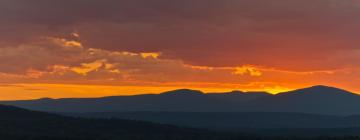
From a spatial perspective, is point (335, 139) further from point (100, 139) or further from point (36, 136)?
point (36, 136)

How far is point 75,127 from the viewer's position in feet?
644

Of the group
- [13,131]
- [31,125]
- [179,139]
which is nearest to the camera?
[13,131]

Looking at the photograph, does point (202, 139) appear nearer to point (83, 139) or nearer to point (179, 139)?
point (179, 139)

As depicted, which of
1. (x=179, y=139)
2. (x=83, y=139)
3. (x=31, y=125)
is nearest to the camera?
(x=83, y=139)

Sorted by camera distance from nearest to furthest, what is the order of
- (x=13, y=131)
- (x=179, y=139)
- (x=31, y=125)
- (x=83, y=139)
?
1. (x=83, y=139)
2. (x=13, y=131)
3. (x=179, y=139)
4. (x=31, y=125)

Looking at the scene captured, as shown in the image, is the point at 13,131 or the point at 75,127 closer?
the point at 13,131

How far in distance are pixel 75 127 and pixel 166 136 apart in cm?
2886

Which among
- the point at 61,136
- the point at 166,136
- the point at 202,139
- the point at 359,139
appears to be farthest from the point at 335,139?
the point at 61,136

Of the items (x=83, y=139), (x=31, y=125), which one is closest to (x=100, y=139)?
(x=83, y=139)

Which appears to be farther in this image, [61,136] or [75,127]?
[75,127]

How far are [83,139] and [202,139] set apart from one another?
1630 inches

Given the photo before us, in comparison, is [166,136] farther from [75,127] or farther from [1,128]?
[1,128]

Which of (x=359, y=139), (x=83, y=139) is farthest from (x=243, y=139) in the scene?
(x=83, y=139)

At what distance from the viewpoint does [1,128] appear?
172 metres
